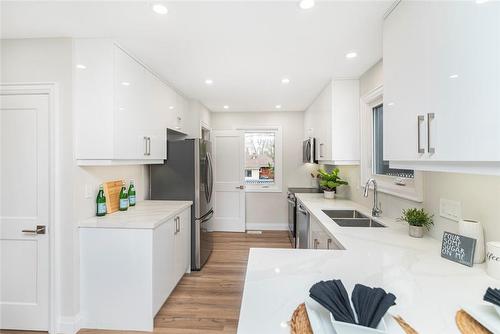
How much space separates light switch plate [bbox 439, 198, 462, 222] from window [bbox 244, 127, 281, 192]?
349 centimetres

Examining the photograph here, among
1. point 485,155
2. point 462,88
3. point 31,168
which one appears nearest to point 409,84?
point 462,88

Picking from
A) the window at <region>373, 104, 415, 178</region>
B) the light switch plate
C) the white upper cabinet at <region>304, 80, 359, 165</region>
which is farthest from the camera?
the white upper cabinet at <region>304, 80, 359, 165</region>

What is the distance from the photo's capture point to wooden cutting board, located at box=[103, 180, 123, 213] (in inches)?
92.2

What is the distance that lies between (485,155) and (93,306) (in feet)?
8.89

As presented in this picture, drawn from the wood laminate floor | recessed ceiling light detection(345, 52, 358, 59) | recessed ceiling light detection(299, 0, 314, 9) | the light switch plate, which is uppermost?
recessed ceiling light detection(345, 52, 358, 59)

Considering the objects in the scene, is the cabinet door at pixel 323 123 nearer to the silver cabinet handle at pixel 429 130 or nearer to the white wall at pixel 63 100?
the silver cabinet handle at pixel 429 130

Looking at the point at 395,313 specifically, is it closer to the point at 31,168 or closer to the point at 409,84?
the point at 409,84

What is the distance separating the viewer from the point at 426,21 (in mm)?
1161

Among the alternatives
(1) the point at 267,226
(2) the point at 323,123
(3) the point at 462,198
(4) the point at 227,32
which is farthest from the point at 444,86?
(1) the point at 267,226

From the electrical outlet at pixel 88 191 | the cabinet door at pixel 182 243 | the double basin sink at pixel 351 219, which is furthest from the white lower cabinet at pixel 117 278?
the double basin sink at pixel 351 219

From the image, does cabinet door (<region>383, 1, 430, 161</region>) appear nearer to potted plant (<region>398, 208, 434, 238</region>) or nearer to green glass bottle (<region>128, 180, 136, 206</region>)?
potted plant (<region>398, 208, 434, 238</region>)

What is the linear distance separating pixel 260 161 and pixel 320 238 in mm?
2948

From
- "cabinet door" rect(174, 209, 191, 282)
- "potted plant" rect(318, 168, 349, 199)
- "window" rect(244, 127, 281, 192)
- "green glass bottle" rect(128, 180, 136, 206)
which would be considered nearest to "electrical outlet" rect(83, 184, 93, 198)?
"green glass bottle" rect(128, 180, 136, 206)

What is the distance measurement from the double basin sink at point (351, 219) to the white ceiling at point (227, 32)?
1.51m
